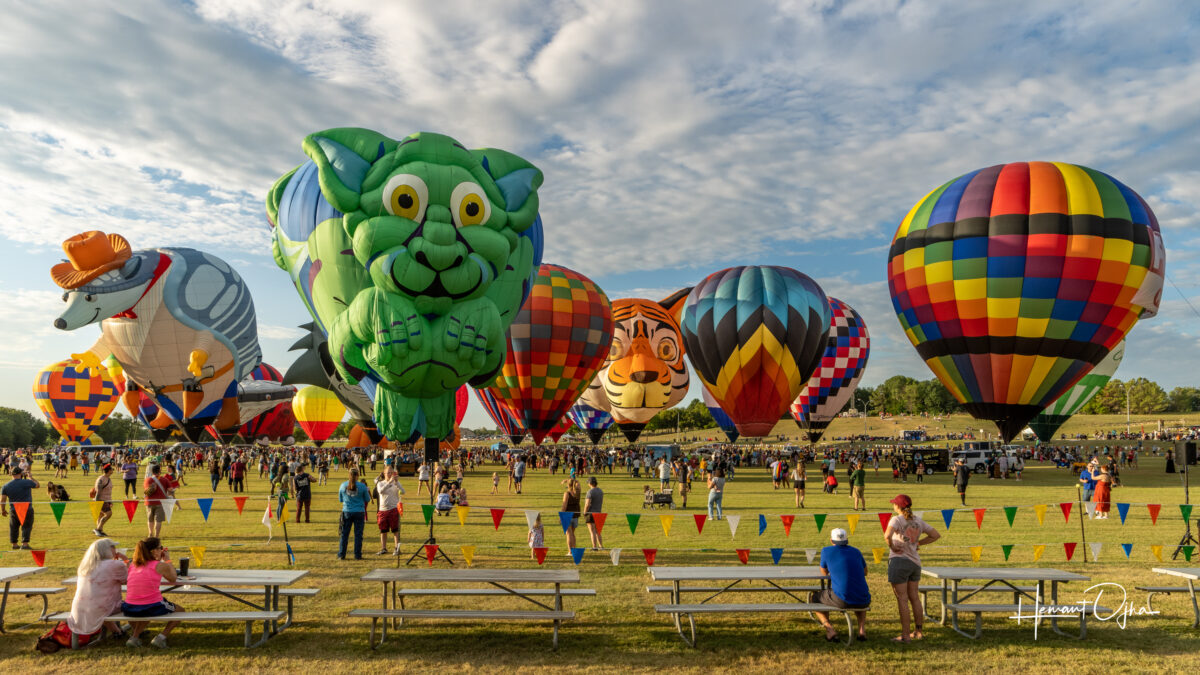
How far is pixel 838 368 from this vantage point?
41062 millimetres

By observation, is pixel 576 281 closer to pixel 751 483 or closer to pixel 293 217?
pixel 751 483

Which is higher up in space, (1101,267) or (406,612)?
(1101,267)

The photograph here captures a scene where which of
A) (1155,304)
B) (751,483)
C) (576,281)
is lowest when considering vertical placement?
(751,483)

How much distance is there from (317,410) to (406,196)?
3819cm

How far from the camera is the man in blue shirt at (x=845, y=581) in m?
6.45

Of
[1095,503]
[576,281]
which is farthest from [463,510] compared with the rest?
[576,281]

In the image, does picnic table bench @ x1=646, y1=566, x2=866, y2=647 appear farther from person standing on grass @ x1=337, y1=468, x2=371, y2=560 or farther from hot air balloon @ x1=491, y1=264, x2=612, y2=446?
hot air balloon @ x1=491, y1=264, x2=612, y2=446

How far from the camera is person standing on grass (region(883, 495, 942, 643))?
6.49m

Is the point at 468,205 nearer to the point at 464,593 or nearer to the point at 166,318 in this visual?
the point at 464,593

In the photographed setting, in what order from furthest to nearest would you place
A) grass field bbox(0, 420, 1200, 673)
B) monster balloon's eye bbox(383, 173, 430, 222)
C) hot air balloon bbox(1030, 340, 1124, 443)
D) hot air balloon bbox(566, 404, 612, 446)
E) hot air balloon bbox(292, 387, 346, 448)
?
hot air balloon bbox(292, 387, 346, 448)
hot air balloon bbox(566, 404, 612, 446)
hot air balloon bbox(1030, 340, 1124, 443)
monster balloon's eye bbox(383, 173, 430, 222)
grass field bbox(0, 420, 1200, 673)

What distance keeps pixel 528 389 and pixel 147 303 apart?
16.0m

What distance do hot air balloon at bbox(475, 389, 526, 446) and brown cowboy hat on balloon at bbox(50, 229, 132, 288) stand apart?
50.7ft

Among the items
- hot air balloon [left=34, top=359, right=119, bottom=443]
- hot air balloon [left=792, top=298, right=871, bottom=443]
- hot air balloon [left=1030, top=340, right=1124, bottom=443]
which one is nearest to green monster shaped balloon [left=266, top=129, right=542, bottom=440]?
hot air balloon [left=792, top=298, right=871, bottom=443]

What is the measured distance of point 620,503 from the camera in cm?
1962
